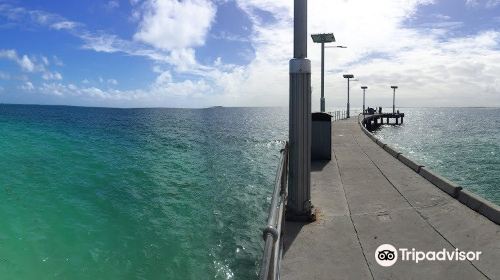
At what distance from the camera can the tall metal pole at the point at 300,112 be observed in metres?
6.09

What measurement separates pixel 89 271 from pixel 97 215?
16.7 ft

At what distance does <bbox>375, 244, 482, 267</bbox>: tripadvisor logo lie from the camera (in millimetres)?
5023

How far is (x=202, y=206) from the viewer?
1570cm

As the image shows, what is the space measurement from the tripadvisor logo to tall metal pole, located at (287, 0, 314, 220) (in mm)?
1575

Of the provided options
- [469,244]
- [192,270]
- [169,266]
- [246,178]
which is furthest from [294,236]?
[246,178]

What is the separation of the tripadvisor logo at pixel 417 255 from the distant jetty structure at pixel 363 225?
1 cm

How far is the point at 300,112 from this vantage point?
6.09 metres

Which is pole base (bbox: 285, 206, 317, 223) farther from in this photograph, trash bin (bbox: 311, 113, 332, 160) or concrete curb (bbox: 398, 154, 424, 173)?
trash bin (bbox: 311, 113, 332, 160)

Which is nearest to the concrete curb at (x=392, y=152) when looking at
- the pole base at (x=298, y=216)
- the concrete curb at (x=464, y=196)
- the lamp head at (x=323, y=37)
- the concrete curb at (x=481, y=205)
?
the concrete curb at (x=464, y=196)

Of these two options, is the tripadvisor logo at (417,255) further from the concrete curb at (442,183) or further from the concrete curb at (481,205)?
the concrete curb at (442,183)

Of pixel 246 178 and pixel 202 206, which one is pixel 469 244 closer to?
pixel 202 206

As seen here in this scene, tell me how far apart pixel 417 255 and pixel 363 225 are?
1.23 m

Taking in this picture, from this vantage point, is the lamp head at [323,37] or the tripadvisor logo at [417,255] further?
the lamp head at [323,37]

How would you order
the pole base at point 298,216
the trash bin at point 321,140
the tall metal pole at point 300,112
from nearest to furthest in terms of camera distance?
the tall metal pole at point 300,112 → the pole base at point 298,216 → the trash bin at point 321,140
